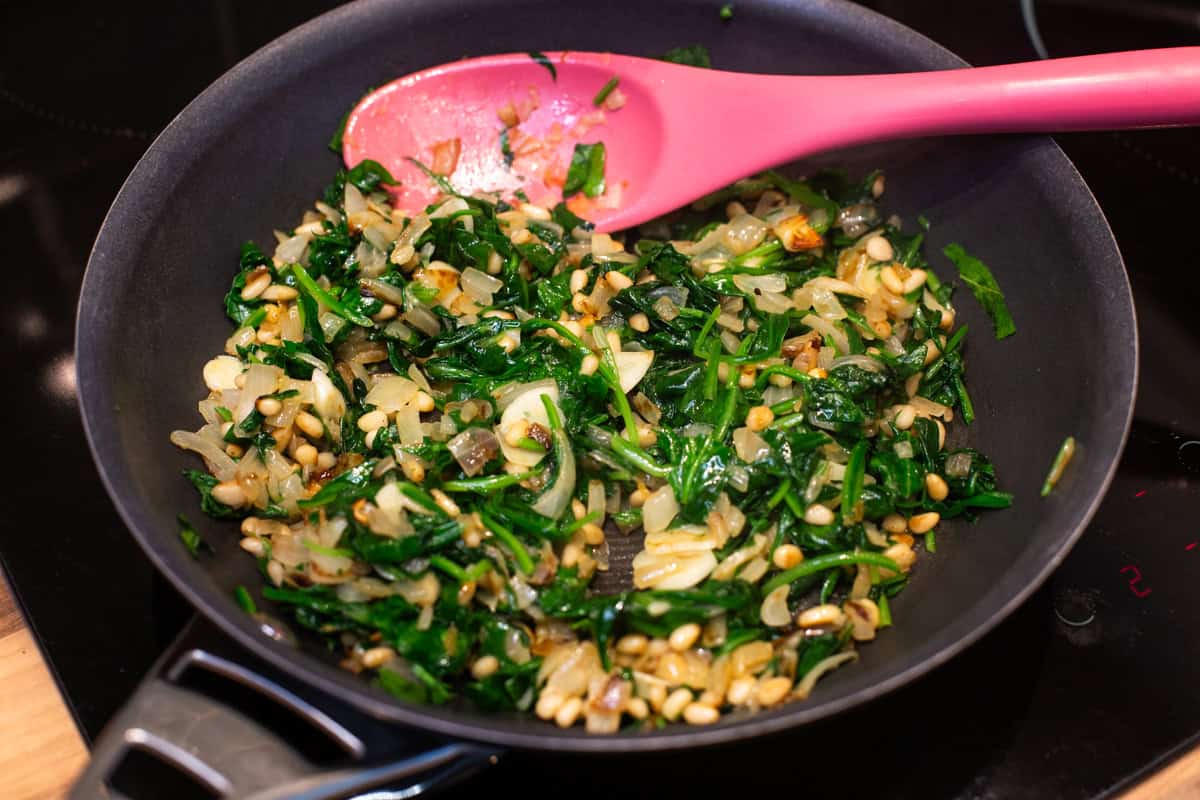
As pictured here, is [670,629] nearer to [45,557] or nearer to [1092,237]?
[1092,237]

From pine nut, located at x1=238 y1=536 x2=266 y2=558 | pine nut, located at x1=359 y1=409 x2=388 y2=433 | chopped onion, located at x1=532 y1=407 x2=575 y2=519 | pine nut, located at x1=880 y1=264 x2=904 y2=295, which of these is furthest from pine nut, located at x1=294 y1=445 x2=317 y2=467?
pine nut, located at x1=880 y1=264 x2=904 y2=295

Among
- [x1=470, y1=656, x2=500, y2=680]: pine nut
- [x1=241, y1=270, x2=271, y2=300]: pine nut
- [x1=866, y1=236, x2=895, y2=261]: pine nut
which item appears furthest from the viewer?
[x1=866, y1=236, x2=895, y2=261]: pine nut

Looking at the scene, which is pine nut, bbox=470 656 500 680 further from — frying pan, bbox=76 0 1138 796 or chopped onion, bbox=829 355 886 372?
chopped onion, bbox=829 355 886 372

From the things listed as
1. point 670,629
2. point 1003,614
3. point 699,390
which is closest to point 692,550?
point 670,629

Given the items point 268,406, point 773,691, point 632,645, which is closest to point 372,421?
point 268,406

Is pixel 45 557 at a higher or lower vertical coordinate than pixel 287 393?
lower
